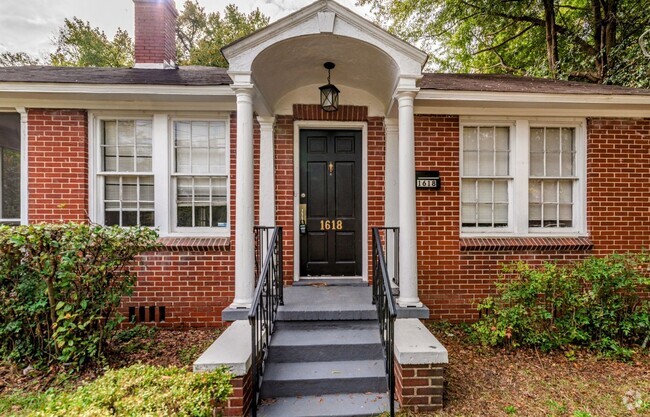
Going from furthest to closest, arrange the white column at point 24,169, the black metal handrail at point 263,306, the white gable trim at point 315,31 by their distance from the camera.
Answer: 1. the white column at point 24,169
2. the white gable trim at point 315,31
3. the black metal handrail at point 263,306

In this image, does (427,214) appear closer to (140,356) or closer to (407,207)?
(407,207)

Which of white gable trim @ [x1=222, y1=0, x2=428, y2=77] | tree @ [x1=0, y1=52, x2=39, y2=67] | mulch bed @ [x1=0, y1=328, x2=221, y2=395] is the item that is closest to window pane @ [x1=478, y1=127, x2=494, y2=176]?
white gable trim @ [x1=222, y1=0, x2=428, y2=77]

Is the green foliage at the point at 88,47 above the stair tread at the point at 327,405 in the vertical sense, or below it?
above

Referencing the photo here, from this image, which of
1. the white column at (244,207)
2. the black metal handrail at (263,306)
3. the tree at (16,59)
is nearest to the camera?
the black metal handrail at (263,306)

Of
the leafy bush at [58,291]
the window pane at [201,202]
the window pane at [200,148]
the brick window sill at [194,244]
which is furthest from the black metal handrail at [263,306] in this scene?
the leafy bush at [58,291]

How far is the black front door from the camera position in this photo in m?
4.88

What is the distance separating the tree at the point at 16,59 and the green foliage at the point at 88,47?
53.4 inches

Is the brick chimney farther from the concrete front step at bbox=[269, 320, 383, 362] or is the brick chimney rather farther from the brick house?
the concrete front step at bbox=[269, 320, 383, 362]

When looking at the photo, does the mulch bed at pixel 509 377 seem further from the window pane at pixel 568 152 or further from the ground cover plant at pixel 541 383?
the window pane at pixel 568 152

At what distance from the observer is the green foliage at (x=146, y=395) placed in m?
1.99

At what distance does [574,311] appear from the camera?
4.01 m

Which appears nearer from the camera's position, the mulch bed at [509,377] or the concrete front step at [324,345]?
the mulch bed at [509,377]

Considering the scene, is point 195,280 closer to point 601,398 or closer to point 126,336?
point 126,336

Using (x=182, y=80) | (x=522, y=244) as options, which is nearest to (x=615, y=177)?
(x=522, y=244)
